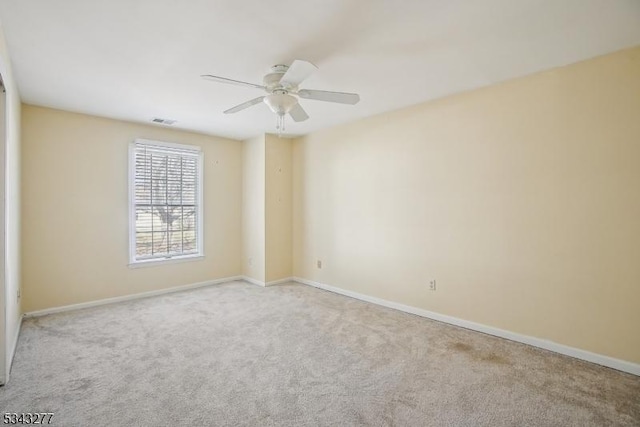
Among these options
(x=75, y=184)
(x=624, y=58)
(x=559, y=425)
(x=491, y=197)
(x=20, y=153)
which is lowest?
(x=559, y=425)

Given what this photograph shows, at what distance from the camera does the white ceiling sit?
1.96 metres

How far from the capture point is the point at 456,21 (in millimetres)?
2098

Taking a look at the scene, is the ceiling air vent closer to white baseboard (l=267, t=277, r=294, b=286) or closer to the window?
the window

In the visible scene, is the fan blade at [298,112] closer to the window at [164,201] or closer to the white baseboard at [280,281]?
the window at [164,201]

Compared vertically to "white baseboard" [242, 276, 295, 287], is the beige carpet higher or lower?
lower

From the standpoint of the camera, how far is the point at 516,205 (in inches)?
120

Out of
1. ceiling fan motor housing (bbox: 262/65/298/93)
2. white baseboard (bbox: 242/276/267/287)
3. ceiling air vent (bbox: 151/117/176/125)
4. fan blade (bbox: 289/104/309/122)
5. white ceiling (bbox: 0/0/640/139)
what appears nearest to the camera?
white ceiling (bbox: 0/0/640/139)

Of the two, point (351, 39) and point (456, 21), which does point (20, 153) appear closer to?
point (351, 39)

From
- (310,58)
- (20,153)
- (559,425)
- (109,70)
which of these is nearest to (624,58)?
(310,58)

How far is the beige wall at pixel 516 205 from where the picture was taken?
2535 mm

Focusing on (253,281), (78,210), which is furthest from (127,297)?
(253,281)

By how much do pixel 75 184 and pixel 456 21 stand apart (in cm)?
444

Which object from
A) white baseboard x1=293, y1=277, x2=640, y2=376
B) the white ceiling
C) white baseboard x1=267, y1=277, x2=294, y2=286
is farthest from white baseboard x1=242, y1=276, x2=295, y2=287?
the white ceiling

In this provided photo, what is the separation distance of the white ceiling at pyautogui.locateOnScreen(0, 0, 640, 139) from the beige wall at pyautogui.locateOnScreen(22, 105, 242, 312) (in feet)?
2.15
